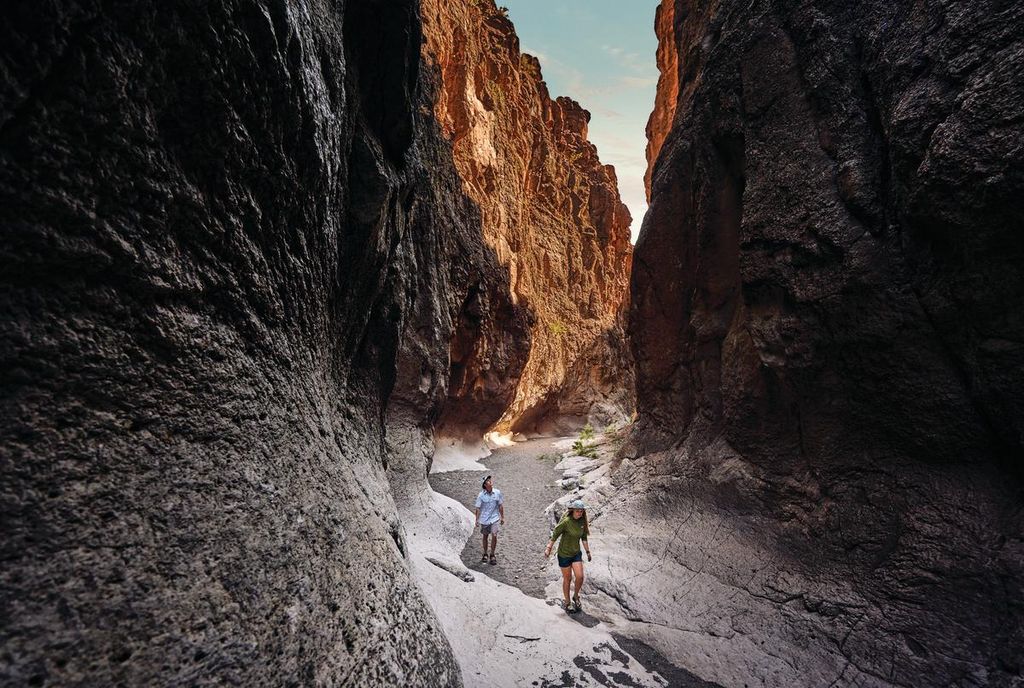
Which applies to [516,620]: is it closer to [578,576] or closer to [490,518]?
[578,576]

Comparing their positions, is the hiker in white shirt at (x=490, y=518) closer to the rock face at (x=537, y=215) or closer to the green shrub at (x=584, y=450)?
the green shrub at (x=584, y=450)

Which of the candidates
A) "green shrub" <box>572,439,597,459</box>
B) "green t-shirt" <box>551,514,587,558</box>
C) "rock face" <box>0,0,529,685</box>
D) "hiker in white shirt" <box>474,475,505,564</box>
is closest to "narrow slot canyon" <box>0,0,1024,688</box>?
"rock face" <box>0,0,529,685</box>

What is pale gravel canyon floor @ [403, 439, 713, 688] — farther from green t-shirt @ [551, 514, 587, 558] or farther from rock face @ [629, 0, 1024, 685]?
rock face @ [629, 0, 1024, 685]

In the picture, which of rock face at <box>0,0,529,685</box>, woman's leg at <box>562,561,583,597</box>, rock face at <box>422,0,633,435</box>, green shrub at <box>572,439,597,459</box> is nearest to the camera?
rock face at <box>0,0,529,685</box>

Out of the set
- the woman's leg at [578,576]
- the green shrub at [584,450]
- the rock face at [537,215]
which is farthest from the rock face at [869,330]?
the rock face at [537,215]

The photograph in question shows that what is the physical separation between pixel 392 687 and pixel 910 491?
6.67 m

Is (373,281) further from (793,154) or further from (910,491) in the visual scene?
(910,491)

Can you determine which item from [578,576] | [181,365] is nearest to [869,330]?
[578,576]

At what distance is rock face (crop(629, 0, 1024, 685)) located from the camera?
468 cm

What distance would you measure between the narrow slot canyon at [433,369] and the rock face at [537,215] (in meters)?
8.42

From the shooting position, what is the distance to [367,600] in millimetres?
3158

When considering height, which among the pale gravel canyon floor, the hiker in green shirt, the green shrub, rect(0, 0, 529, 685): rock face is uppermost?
rect(0, 0, 529, 685): rock face

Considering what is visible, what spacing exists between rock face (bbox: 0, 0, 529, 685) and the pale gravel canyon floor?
3.79 feet

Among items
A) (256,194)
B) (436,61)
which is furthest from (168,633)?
(436,61)
